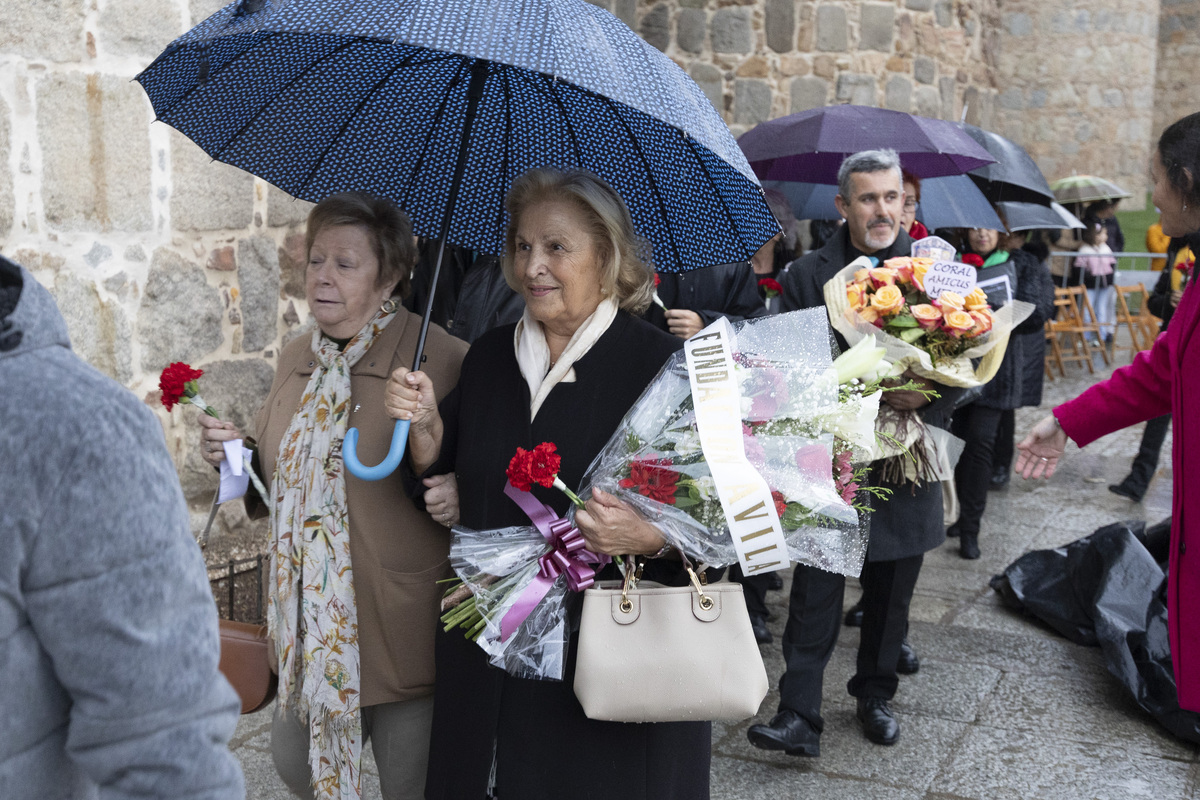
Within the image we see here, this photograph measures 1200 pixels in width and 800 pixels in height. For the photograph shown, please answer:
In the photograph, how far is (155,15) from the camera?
4.73m

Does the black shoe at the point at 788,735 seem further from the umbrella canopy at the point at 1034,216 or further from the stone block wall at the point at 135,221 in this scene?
the umbrella canopy at the point at 1034,216

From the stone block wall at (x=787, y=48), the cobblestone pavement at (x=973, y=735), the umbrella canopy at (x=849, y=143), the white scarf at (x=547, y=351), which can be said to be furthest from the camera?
the stone block wall at (x=787, y=48)

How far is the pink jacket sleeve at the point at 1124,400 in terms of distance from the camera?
9.85 feet

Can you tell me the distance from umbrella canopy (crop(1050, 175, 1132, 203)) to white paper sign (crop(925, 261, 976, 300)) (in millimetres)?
9607

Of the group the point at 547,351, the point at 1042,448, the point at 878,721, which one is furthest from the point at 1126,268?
the point at 547,351

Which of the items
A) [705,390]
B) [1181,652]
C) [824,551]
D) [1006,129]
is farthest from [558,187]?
[1006,129]

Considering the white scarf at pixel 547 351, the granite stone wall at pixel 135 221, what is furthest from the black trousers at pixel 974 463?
the white scarf at pixel 547 351

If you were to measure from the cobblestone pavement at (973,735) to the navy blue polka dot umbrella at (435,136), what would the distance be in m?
→ 1.90

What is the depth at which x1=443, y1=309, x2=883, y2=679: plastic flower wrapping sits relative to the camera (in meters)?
2.11

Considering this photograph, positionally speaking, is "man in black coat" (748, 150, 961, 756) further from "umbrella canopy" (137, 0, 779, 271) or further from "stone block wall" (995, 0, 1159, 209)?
"stone block wall" (995, 0, 1159, 209)

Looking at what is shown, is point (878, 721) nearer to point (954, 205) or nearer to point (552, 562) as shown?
point (552, 562)

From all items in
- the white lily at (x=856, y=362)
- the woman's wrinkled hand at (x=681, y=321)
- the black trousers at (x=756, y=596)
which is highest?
the white lily at (x=856, y=362)

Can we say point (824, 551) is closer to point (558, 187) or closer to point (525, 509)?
point (525, 509)

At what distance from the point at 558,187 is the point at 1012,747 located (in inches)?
105
